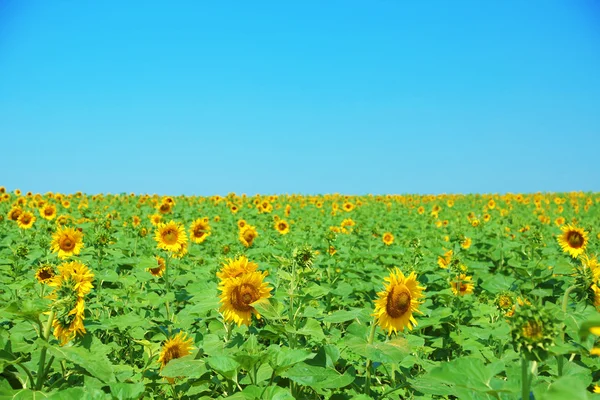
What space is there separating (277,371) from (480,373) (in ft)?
3.18

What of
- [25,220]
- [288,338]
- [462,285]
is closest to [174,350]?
[288,338]

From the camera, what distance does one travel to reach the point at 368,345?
2.68 metres

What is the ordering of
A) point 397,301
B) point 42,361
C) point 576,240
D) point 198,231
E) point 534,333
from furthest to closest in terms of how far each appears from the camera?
1. point 198,231
2. point 576,240
3. point 397,301
4. point 42,361
5. point 534,333

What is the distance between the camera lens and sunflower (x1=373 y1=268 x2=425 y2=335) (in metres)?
3.07

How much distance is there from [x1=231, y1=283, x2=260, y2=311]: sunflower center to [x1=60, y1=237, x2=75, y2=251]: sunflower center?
403cm

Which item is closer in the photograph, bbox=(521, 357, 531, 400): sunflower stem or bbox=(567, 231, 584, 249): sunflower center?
bbox=(521, 357, 531, 400): sunflower stem

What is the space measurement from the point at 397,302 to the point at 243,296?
986mm

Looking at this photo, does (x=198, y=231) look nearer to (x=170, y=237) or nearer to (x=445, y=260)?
(x=170, y=237)

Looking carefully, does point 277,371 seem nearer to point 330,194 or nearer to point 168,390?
point 168,390

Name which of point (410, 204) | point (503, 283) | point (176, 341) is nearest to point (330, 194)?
point (410, 204)

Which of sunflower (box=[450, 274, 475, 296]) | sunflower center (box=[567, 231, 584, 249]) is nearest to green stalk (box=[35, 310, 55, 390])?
sunflower (box=[450, 274, 475, 296])

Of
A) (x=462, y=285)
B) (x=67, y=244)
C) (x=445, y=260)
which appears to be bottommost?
(x=462, y=285)

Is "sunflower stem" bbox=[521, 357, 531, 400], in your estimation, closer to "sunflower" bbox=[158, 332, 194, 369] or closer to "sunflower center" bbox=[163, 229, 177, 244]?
A: "sunflower" bbox=[158, 332, 194, 369]

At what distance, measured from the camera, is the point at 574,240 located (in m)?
A: 6.96
